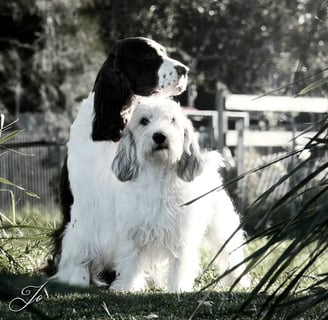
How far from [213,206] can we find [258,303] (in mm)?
1623

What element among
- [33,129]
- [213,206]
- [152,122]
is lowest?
[33,129]

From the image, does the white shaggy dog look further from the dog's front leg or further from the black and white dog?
the black and white dog

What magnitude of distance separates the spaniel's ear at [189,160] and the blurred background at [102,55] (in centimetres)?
872

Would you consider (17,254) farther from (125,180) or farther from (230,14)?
(230,14)

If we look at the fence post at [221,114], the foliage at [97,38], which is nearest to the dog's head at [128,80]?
the fence post at [221,114]

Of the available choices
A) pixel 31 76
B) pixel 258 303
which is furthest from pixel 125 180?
pixel 31 76

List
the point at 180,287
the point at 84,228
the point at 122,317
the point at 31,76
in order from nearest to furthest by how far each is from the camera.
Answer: the point at 122,317, the point at 180,287, the point at 84,228, the point at 31,76

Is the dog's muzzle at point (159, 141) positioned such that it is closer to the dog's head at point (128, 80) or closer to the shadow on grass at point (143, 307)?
the dog's head at point (128, 80)

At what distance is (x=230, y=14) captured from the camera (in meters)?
23.1

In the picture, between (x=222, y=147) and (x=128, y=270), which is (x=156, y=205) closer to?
(x=128, y=270)

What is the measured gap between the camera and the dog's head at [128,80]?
5.40m

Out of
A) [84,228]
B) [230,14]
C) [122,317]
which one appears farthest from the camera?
[230,14]

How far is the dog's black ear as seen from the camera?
212 inches

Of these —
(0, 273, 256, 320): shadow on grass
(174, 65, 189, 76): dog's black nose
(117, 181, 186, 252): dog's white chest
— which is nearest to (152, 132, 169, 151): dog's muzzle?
(117, 181, 186, 252): dog's white chest
